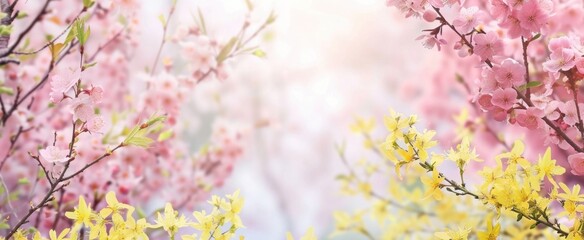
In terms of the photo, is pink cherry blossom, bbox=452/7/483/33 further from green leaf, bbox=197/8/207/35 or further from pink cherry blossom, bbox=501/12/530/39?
green leaf, bbox=197/8/207/35

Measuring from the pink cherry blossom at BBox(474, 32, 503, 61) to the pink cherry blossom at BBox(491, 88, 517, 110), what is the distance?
0.14ft

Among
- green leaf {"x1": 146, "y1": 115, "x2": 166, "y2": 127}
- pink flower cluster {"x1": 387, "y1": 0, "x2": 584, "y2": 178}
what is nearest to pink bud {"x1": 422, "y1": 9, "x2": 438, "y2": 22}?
pink flower cluster {"x1": 387, "y1": 0, "x2": 584, "y2": 178}

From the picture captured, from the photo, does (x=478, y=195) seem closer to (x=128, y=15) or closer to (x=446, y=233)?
(x=446, y=233)

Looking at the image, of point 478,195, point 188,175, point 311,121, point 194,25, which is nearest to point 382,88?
point 311,121

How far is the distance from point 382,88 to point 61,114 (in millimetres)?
2674

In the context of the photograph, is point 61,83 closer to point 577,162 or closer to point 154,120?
point 154,120

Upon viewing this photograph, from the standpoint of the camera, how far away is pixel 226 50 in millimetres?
1024

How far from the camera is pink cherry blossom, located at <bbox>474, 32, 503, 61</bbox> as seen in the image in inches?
24.8

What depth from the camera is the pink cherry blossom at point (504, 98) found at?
2.04 feet

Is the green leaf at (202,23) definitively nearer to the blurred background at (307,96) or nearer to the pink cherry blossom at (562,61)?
the pink cherry blossom at (562,61)

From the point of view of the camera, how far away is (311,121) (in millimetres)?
3613

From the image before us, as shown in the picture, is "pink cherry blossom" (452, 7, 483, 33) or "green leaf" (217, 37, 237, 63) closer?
"pink cherry blossom" (452, 7, 483, 33)

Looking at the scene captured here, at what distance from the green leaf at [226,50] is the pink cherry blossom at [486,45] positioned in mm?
479

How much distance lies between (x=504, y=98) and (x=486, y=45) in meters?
0.06
